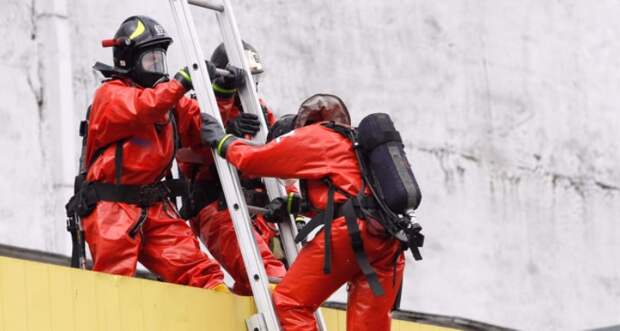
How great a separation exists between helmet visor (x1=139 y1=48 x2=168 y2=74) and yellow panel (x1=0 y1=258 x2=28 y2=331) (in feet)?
5.50

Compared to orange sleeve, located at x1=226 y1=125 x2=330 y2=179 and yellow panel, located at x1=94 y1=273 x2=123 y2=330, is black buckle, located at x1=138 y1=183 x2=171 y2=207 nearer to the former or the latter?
orange sleeve, located at x1=226 y1=125 x2=330 y2=179

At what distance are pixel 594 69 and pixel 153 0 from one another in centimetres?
522

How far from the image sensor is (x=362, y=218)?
25.2ft

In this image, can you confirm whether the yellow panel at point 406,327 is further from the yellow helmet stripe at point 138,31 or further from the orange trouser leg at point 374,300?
the yellow helmet stripe at point 138,31

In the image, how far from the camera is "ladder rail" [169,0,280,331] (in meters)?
7.76

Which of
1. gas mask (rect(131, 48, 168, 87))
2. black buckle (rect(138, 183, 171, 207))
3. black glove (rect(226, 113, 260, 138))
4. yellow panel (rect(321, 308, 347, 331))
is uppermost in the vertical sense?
gas mask (rect(131, 48, 168, 87))

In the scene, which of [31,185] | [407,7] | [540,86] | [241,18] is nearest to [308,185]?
[31,185]

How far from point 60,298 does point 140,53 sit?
169 centimetres

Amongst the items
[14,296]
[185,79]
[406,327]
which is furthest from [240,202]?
[406,327]

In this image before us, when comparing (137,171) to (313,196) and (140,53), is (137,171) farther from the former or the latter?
(313,196)

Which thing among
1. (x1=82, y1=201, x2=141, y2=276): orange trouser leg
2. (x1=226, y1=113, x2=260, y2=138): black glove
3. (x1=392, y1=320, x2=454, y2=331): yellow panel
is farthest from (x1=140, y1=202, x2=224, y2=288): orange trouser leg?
(x1=392, y1=320, x2=454, y2=331): yellow panel

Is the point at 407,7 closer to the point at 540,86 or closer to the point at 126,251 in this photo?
the point at 540,86

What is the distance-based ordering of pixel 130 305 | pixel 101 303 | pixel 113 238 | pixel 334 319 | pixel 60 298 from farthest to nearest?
pixel 334 319, pixel 113 238, pixel 130 305, pixel 101 303, pixel 60 298

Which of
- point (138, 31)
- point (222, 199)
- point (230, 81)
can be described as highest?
point (138, 31)
